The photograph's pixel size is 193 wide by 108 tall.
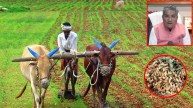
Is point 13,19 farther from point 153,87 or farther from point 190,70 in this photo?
point 153,87

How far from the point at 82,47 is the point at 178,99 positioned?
27.6ft

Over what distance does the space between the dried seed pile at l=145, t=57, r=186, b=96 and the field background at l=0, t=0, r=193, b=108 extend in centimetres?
107

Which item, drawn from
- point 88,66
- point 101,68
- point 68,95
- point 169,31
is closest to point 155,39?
point 169,31

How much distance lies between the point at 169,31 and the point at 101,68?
1520 mm

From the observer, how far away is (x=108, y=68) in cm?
893

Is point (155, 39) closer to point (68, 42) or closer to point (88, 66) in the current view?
point (88, 66)

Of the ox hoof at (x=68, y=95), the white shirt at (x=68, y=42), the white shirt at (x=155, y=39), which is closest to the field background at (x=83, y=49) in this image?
the ox hoof at (x=68, y=95)

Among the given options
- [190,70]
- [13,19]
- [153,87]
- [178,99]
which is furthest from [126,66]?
[13,19]

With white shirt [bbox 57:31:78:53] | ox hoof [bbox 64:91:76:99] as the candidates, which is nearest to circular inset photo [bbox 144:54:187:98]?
white shirt [bbox 57:31:78:53]

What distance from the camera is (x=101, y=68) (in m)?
8.95

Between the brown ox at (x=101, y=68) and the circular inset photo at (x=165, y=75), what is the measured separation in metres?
0.83

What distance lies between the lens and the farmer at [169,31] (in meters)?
8.55

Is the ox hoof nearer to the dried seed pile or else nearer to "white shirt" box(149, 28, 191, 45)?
the dried seed pile

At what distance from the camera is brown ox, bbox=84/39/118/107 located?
29.5ft
